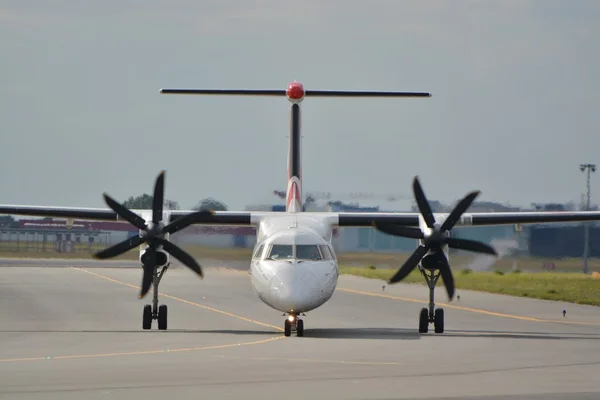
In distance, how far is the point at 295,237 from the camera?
92.6 feet

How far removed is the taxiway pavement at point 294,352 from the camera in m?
17.2

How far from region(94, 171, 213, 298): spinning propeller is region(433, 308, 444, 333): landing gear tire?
6.11 meters

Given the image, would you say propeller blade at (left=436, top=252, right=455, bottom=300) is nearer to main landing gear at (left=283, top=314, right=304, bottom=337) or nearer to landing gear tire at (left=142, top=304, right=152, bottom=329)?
main landing gear at (left=283, top=314, right=304, bottom=337)

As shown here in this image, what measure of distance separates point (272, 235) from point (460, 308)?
1394cm

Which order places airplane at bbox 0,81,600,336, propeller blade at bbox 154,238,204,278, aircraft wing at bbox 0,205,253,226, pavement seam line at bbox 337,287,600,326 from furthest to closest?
pavement seam line at bbox 337,287,600,326 < aircraft wing at bbox 0,205,253,226 < propeller blade at bbox 154,238,204,278 < airplane at bbox 0,81,600,336

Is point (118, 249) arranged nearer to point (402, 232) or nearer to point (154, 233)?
point (154, 233)

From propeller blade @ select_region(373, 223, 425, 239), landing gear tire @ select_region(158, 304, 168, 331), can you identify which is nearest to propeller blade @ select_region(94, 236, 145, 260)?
landing gear tire @ select_region(158, 304, 168, 331)

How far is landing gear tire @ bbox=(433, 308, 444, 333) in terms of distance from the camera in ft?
97.6

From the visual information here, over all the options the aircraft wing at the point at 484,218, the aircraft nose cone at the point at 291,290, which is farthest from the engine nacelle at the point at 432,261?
the aircraft nose cone at the point at 291,290

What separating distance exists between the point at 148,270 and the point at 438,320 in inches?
295

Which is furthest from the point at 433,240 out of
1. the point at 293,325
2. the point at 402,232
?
the point at 293,325

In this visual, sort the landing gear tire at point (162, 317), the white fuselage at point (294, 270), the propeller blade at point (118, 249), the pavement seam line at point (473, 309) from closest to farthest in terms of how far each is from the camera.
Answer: the white fuselage at point (294, 270) < the propeller blade at point (118, 249) < the landing gear tire at point (162, 317) < the pavement seam line at point (473, 309)

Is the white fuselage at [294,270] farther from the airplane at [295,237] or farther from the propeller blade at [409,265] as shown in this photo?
the propeller blade at [409,265]

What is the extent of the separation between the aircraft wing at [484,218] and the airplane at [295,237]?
28mm
